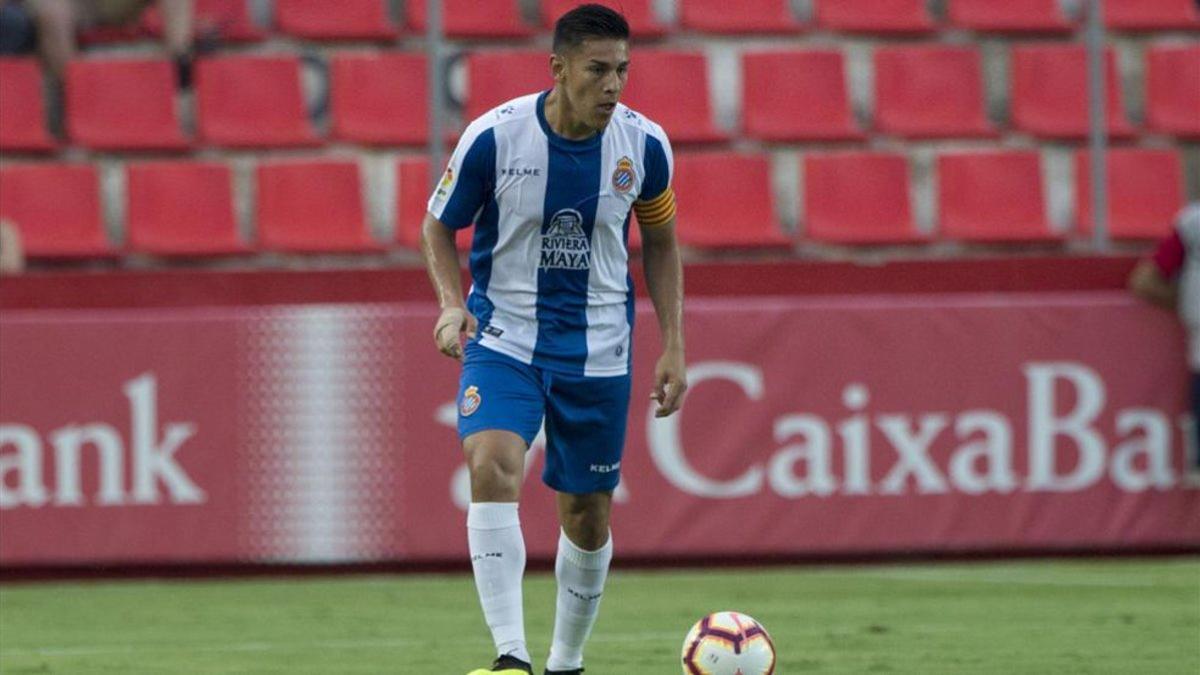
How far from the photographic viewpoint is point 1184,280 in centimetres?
1044

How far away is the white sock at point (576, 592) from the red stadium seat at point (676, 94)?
632cm

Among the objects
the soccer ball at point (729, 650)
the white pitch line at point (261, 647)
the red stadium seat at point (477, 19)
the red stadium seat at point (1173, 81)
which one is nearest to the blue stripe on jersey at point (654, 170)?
the soccer ball at point (729, 650)

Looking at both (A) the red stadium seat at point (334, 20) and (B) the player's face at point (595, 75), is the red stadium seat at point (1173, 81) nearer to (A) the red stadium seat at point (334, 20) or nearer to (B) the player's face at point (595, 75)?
(A) the red stadium seat at point (334, 20)

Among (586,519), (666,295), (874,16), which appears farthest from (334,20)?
(586,519)

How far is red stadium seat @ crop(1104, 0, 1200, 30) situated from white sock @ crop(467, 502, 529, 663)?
334 inches

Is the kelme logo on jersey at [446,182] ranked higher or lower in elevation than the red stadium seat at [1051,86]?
higher

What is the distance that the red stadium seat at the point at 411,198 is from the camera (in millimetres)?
12031

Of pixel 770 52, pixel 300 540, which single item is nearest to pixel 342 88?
pixel 770 52

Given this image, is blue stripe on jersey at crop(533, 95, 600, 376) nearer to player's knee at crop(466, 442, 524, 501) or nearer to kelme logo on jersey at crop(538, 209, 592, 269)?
kelme logo on jersey at crop(538, 209, 592, 269)

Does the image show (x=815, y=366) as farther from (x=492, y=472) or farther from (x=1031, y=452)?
(x=492, y=472)

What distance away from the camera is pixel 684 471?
1033cm

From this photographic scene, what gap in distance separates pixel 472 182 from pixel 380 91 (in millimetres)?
6524

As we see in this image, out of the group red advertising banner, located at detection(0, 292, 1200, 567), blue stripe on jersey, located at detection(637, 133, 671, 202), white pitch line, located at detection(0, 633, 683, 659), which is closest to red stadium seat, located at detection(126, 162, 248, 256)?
red advertising banner, located at detection(0, 292, 1200, 567)

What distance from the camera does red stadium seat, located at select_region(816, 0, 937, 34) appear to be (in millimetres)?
13102
